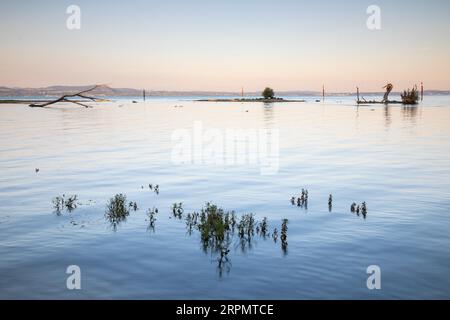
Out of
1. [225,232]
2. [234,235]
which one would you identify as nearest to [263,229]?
[234,235]

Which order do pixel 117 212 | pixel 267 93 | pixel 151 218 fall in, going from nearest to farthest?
pixel 151 218 < pixel 117 212 < pixel 267 93

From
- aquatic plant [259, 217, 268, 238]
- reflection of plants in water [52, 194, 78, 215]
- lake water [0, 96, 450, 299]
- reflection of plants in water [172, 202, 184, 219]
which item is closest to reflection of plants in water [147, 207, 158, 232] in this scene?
lake water [0, 96, 450, 299]

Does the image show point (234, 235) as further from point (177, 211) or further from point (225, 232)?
point (177, 211)

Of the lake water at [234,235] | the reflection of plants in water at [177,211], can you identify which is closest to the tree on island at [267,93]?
the lake water at [234,235]

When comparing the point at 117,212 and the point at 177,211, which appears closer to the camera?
the point at 117,212

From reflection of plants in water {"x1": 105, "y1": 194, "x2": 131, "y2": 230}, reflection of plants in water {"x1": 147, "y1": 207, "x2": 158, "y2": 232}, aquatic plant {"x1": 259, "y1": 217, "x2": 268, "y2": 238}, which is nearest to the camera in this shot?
aquatic plant {"x1": 259, "y1": 217, "x2": 268, "y2": 238}

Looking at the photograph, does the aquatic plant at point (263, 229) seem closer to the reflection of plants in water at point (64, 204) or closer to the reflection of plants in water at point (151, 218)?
the reflection of plants in water at point (151, 218)

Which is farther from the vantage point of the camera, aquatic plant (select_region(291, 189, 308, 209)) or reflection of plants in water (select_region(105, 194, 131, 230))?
aquatic plant (select_region(291, 189, 308, 209))

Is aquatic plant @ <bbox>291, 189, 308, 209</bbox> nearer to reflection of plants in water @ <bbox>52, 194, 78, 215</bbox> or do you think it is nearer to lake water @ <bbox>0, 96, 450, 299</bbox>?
lake water @ <bbox>0, 96, 450, 299</bbox>

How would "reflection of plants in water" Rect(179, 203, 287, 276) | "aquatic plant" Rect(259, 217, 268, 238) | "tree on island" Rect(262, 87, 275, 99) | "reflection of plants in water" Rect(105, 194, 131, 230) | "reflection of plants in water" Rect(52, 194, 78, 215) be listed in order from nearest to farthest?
"reflection of plants in water" Rect(179, 203, 287, 276)
"aquatic plant" Rect(259, 217, 268, 238)
"reflection of plants in water" Rect(105, 194, 131, 230)
"reflection of plants in water" Rect(52, 194, 78, 215)
"tree on island" Rect(262, 87, 275, 99)

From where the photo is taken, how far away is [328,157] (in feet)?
87.0

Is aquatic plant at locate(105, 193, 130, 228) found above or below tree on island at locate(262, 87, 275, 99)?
below
